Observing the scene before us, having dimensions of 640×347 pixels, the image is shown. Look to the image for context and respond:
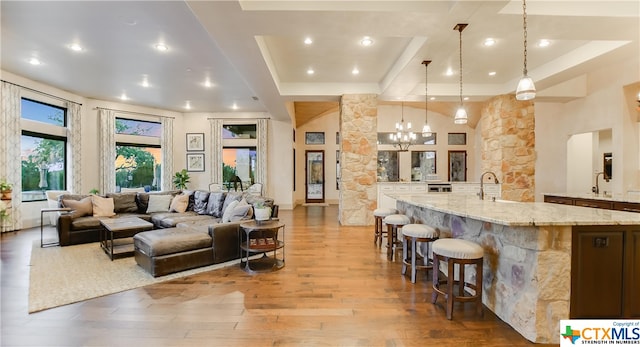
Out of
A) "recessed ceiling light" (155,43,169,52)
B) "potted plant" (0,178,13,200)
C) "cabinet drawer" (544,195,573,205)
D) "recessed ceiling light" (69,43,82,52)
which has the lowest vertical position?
"cabinet drawer" (544,195,573,205)

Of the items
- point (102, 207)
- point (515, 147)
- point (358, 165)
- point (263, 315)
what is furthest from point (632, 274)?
point (102, 207)

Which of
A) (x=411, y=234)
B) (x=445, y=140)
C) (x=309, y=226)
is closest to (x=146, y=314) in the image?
(x=411, y=234)

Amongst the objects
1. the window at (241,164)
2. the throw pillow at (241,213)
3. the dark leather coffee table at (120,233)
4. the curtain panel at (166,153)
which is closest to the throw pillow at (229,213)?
the throw pillow at (241,213)

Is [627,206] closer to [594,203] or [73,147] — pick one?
[594,203]

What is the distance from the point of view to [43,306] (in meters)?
2.72

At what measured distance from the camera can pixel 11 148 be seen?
6031 mm

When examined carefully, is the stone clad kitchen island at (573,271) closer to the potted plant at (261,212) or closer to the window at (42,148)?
the potted plant at (261,212)

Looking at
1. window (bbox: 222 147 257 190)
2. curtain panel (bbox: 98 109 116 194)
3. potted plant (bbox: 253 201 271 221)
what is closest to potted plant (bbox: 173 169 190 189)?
window (bbox: 222 147 257 190)

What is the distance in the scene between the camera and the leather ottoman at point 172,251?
3533 millimetres

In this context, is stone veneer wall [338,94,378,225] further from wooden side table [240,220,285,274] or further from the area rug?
the area rug

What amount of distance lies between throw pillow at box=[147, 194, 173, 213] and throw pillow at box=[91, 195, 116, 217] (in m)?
0.69

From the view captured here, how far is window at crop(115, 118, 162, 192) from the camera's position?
8.81 meters

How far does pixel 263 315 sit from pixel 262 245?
1.35m

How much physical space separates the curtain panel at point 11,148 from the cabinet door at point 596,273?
9.05 meters
